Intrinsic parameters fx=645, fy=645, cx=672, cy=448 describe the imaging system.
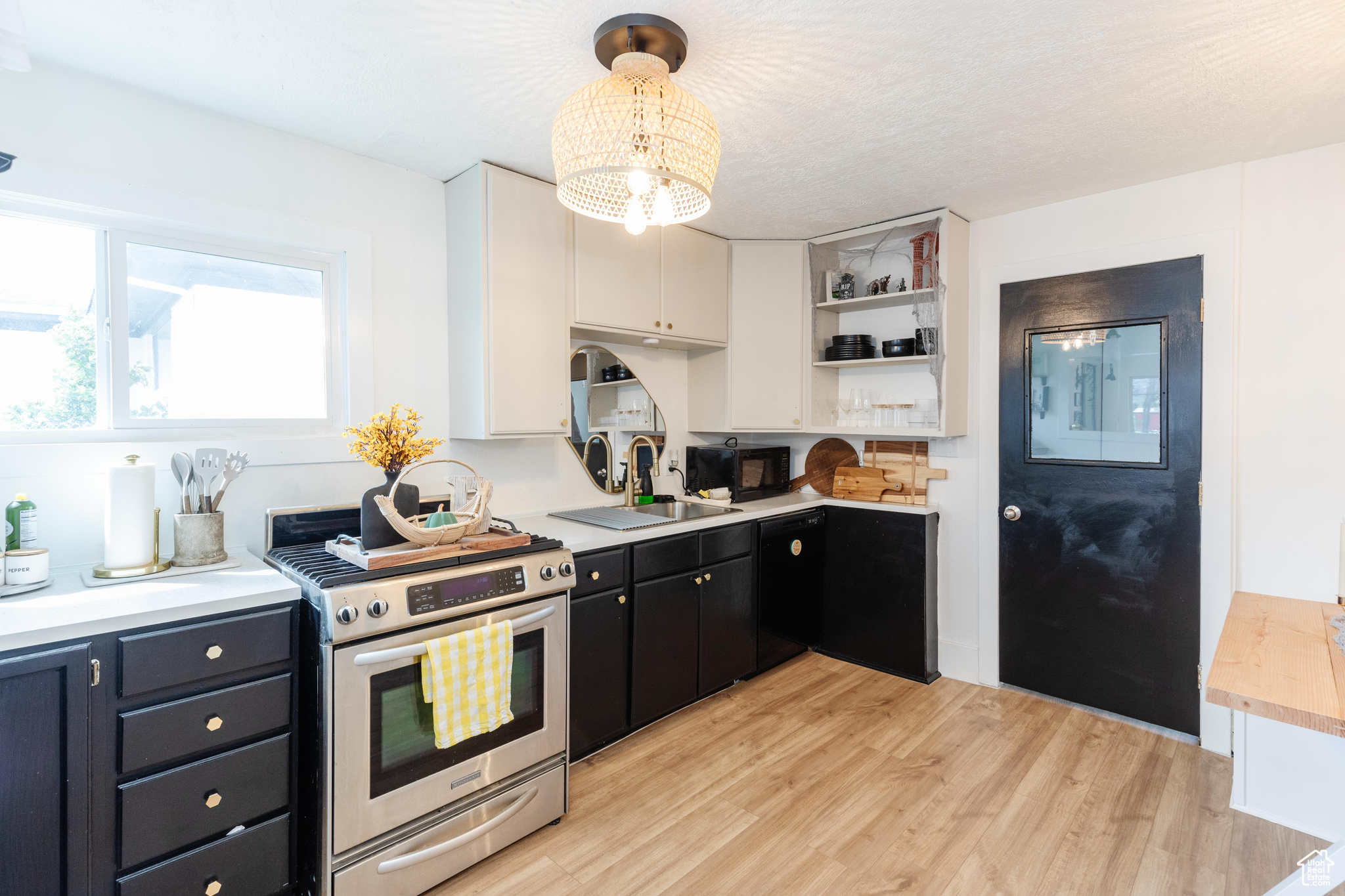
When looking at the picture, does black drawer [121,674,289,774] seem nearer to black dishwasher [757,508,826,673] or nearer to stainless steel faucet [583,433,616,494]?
stainless steel faucet [583,433,616,494]

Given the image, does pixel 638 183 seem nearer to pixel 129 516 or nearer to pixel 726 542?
pixel 129 516

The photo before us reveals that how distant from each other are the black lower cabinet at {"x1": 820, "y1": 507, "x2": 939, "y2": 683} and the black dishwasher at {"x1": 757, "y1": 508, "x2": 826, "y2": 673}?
0.23 feet

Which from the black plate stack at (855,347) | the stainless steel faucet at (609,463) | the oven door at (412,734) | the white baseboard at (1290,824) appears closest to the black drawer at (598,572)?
the oven door at (412,734)

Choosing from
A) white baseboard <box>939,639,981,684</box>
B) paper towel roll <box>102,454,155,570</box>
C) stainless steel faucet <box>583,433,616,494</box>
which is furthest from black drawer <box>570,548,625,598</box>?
white baseboard <box>939,639,981,684</box>

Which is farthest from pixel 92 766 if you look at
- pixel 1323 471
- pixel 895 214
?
pixel 1323 471

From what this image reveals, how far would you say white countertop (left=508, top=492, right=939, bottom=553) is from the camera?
2.53 m

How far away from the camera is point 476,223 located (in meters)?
2.55

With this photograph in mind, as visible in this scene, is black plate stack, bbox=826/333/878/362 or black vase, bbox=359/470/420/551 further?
black plate stack, bbox=826/333/878/362

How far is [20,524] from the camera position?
69.6 inches

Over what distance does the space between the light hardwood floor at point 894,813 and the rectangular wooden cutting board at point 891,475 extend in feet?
3.56

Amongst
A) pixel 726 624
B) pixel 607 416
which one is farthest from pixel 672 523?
pixel 607 416

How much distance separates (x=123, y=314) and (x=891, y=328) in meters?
3.38

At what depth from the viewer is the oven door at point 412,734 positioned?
1719mm

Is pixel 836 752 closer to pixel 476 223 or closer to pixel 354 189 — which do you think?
pixel 476 223
